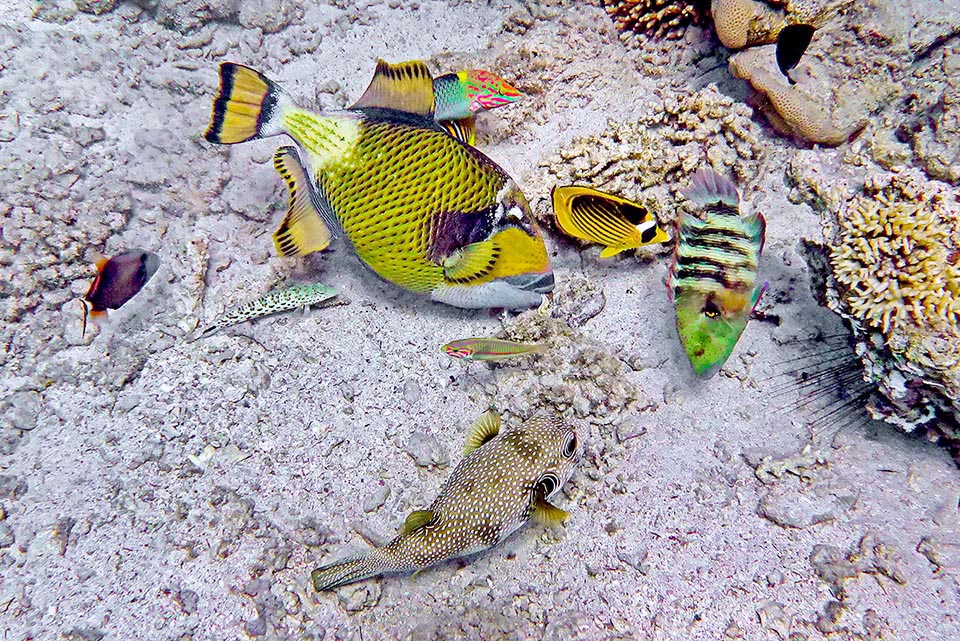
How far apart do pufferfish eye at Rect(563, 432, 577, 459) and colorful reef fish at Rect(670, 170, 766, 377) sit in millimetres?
837

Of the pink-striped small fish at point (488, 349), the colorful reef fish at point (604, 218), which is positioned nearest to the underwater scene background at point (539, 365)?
the pink-striped small fish at point (488, 349)

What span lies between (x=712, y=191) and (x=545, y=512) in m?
2.20

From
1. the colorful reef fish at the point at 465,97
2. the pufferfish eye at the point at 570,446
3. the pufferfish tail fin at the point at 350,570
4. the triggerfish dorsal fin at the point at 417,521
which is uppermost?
the colorful reef fish at the point at 465,97

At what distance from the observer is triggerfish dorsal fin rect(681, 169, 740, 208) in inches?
122

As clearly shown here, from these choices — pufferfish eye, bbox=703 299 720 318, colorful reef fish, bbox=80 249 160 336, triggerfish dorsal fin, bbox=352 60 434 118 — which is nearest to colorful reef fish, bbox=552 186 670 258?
pufferfish eye, bbox=703 299 720 318

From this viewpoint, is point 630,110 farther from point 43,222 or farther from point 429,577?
point 43,222

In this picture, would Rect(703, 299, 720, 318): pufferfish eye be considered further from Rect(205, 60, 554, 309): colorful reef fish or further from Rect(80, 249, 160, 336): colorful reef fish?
Rect(80, 249, 160, 336): colorful reef fish

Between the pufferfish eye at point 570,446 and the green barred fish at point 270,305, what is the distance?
199cm

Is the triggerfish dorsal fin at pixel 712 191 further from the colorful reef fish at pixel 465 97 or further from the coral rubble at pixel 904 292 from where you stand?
the colorful reef fish at pixel 465 97

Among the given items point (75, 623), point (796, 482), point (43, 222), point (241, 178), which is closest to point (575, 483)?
point (796, 482)

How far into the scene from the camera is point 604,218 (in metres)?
2.94

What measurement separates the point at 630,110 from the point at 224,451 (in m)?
3.91

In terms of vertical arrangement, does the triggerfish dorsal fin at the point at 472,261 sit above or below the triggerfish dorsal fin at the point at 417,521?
above

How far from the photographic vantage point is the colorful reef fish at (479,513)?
2715mm
